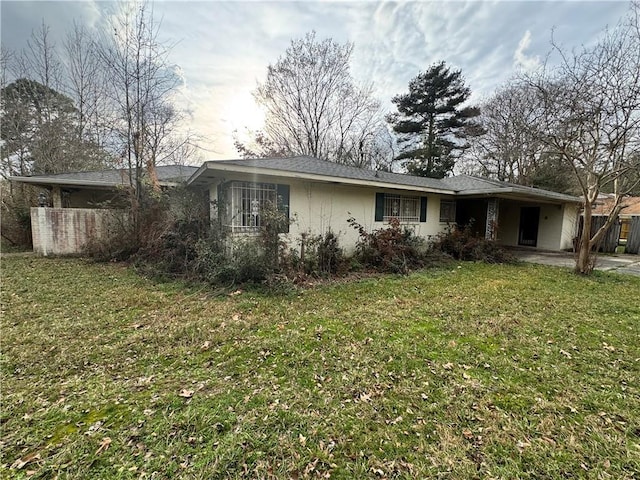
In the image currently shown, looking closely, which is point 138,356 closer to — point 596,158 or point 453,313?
point 453,313

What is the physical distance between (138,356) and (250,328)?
4.37 ft

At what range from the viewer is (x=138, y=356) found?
10.4 feet

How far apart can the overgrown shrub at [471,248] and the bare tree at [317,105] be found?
13779 mm

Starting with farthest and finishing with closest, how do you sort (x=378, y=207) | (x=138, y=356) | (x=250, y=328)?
(x=378, y=207) < (x=250, y=328) < (x=138, y=356)

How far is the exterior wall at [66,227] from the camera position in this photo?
28.5 ft

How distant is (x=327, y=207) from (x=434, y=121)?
16617 mm

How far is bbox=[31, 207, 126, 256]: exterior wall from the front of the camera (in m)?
8.69

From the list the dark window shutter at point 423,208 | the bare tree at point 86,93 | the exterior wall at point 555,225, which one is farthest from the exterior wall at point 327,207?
the bare tree at point 86,93

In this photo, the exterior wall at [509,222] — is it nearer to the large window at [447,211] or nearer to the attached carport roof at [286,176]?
the attached carport roof at [286,176]

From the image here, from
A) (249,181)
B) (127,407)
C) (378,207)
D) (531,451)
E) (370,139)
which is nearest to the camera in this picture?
(531,451)

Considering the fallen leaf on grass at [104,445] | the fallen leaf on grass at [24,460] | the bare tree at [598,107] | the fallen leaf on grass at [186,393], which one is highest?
the bare tree at [598,107]

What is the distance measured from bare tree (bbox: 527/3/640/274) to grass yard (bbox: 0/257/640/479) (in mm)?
3886

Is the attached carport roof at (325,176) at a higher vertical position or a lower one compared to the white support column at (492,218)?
higher

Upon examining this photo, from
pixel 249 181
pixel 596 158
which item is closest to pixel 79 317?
pixel 249 181
